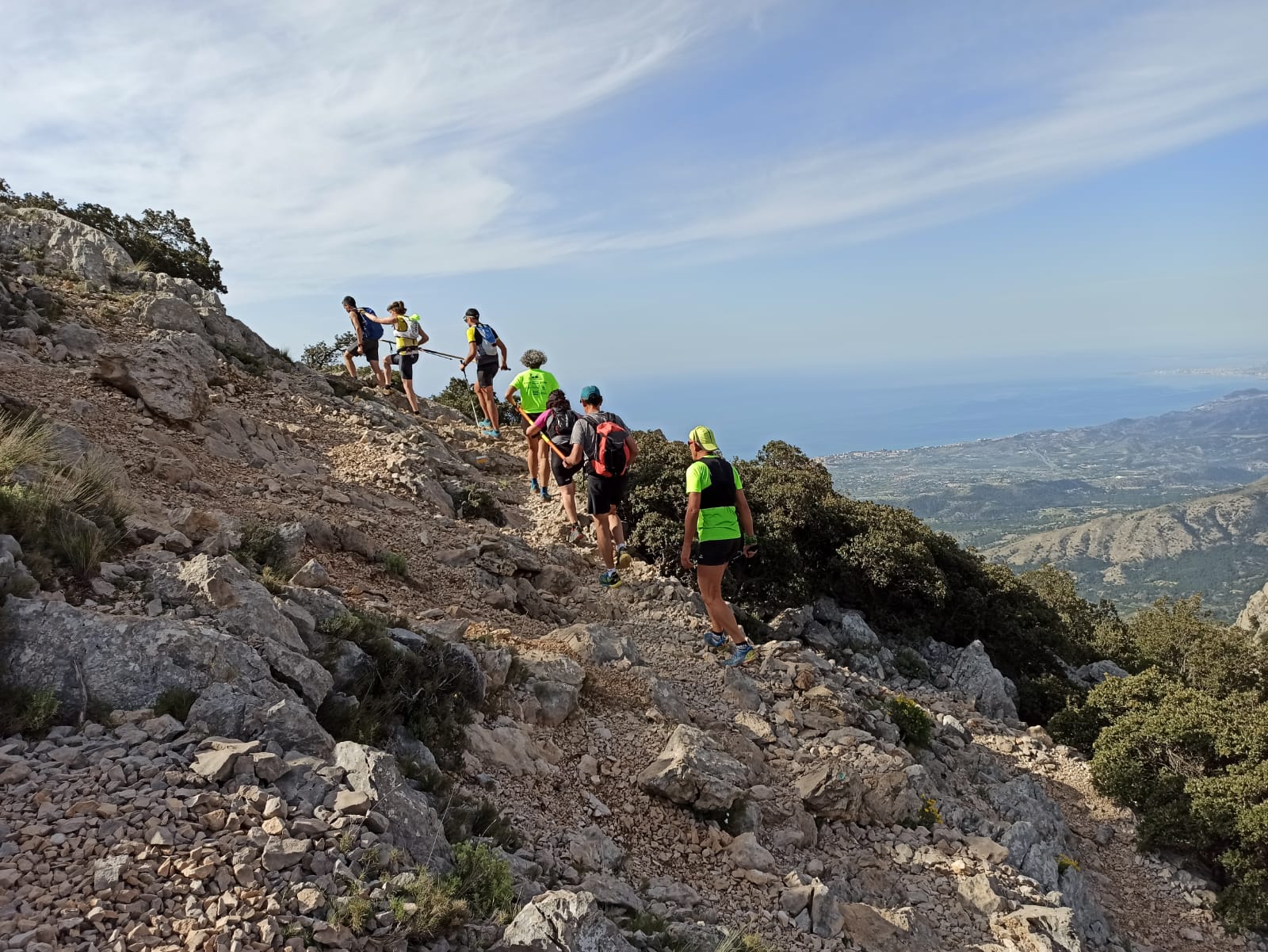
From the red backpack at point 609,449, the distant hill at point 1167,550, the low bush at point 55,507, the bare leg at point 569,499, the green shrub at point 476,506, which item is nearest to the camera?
the low bush at point 55,507

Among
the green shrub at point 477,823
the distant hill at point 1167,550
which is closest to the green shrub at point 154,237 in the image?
the green shrub at point 477,823

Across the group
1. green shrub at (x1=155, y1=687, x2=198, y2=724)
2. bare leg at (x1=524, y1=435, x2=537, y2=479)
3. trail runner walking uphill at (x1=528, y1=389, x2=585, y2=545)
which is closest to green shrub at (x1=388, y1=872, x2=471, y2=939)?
green shrub at (x1=155, y1=687, x2=198, y2=724)

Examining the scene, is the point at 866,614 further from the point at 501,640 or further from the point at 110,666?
the point at 110,666

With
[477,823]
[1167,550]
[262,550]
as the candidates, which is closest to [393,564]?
[262,550]

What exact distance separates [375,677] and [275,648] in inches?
29.6

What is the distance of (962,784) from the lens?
8367 mm

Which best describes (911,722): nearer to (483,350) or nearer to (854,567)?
(854,567)

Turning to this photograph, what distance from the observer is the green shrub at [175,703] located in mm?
4148

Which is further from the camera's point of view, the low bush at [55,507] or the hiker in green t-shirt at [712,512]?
the hiker in green t-shirt at [712,512]

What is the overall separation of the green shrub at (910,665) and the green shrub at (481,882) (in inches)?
365

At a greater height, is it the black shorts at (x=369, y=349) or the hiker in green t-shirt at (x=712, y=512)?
the black shorts at (x=369, y=349)

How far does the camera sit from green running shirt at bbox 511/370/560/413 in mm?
11734

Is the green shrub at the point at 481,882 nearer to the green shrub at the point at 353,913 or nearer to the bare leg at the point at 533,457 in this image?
the green shrub at the point at 353,913

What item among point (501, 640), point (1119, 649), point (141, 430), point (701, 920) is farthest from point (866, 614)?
point (141, 430)
